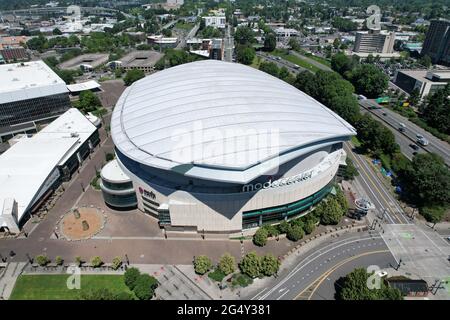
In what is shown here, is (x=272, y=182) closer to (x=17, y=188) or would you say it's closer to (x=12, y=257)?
(x=12, y=257)

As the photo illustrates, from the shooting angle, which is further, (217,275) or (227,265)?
(227,265)

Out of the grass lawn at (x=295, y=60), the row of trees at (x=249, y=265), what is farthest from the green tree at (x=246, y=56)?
the row of trees at (x=249, y=265)

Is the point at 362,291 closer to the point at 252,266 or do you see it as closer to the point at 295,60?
the point at 252,266

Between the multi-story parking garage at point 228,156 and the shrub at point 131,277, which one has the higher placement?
the multi-story parking garage at point 228,156

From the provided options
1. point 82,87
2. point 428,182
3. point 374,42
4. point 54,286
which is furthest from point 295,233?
point 374,42

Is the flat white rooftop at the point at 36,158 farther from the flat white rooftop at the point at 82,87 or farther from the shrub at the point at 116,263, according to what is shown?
the flat white rooftop at the point at 82,87

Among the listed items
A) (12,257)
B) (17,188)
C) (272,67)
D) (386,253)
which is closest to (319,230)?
(386,253)
